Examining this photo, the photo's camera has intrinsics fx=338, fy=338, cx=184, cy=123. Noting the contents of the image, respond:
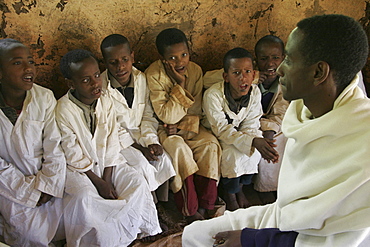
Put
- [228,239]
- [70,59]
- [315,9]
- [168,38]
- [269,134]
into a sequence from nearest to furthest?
[228,239] → [70,59] → [168,38] → [269,134] → [315,9]

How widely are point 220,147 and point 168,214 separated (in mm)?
634

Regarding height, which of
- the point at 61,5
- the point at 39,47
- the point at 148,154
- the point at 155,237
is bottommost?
the point at 155,237

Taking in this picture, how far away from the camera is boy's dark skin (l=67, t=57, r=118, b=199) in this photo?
2086 millimetres

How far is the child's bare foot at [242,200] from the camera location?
2.62m

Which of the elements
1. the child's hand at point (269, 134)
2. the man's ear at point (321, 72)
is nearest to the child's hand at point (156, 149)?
the child's hand at point (269, 134)

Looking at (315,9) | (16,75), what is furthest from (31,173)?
(315,9)

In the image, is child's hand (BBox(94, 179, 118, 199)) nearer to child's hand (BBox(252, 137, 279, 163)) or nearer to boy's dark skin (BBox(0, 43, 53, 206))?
boy's dark skin (BBox(0, 43, 53, 206))

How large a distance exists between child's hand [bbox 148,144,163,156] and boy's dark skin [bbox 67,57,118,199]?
1.24ft

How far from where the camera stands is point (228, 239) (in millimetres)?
1313

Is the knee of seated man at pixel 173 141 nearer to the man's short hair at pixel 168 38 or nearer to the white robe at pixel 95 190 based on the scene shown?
the white robe at pixel 95 190

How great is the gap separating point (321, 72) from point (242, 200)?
169 cm

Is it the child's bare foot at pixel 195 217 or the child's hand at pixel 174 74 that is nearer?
the child's bare foot at pixel 195 217

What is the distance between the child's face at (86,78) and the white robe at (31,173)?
0.20m

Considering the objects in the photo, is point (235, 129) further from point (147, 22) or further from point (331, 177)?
point (331, 177)
